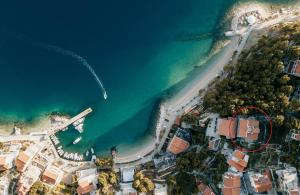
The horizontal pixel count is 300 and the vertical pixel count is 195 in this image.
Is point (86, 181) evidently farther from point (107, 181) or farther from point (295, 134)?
point (295, 134)

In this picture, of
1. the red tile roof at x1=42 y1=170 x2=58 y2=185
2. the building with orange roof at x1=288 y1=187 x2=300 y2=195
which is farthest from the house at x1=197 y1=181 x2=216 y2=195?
the red tile roof at x1=42 y1=170 x2=58 y2=185

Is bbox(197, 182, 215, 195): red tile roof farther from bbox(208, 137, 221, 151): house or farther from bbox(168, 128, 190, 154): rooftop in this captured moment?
bbox(168, 128, 190, 154): rooftop

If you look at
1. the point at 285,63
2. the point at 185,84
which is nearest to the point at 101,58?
the point at 185,84

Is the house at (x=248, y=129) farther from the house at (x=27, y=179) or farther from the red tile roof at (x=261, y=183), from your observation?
the house at (x=27, y=179)

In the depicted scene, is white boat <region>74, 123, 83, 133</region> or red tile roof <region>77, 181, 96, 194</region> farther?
white boat <region>74, 123, 83, 133</region>

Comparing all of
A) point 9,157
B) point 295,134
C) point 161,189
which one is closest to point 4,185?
point 9,157

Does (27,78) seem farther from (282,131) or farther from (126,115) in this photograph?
(282,131)
